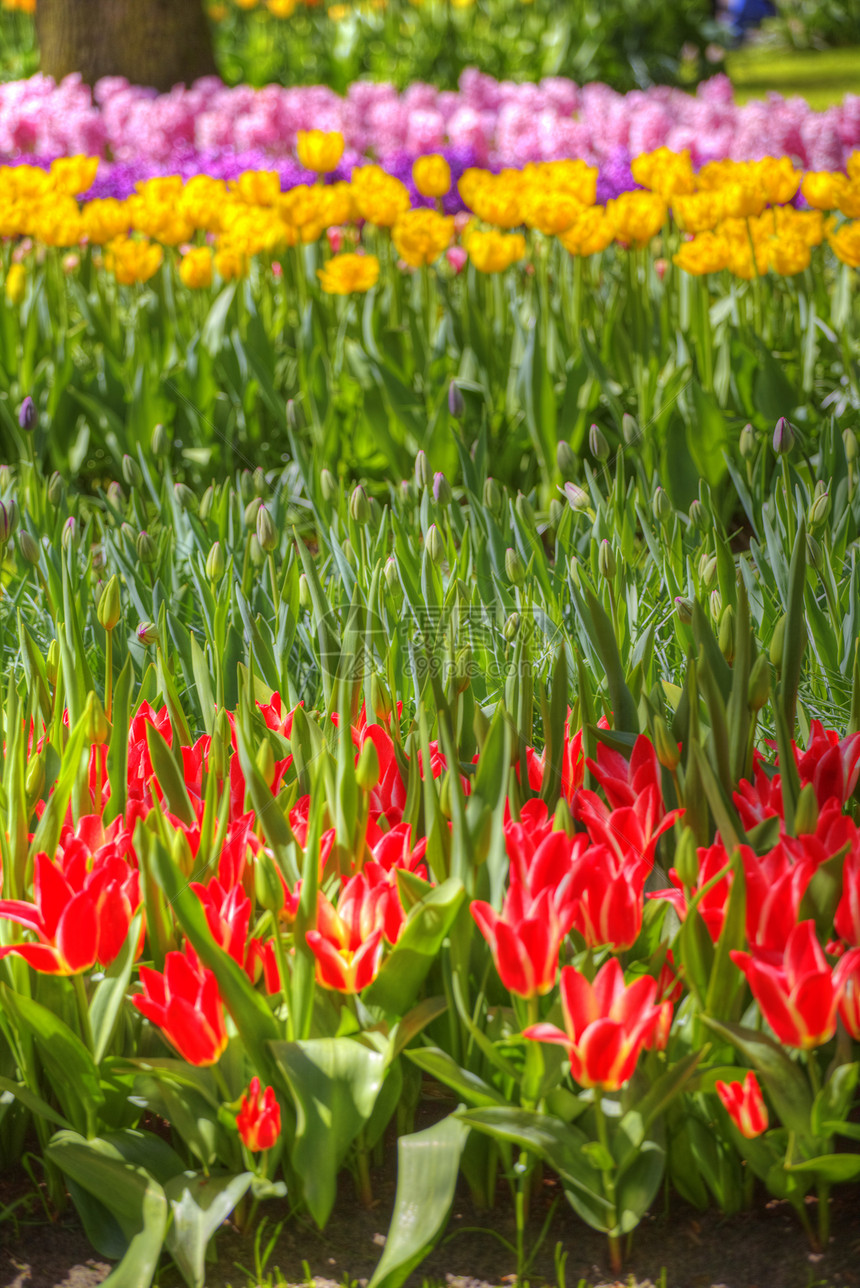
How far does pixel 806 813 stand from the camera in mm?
1351

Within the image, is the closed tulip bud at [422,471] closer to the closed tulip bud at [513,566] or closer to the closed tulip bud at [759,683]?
the closed tulip bud at [513,566]

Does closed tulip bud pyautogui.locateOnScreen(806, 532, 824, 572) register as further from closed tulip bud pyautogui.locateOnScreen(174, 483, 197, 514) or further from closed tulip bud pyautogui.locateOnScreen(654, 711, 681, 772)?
closed tulip bud pyautogui.locateOnScreen(174, 483, 197, 514)

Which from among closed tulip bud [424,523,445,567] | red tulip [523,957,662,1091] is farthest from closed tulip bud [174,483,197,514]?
red tulip [523,957,662,1091]

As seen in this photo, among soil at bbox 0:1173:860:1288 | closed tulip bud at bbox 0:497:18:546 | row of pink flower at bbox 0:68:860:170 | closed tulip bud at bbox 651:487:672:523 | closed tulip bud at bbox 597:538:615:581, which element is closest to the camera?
soil at bbox 0:1173:860:1288

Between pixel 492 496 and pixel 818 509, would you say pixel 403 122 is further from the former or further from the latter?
pixel 818 509

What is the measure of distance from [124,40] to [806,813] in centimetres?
786

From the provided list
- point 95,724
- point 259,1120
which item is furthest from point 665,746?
point 95,724

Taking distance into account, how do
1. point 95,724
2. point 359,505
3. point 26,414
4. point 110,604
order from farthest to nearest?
point 26,414 → point 359,505 → point 110,604 → point 95,724

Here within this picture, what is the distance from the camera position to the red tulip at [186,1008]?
3.99ft

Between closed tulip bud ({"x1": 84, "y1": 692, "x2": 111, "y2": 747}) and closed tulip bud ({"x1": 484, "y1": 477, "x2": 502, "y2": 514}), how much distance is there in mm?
925

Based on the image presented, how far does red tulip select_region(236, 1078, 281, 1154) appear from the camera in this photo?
1216 mm

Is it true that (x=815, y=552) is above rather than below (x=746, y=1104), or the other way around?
above

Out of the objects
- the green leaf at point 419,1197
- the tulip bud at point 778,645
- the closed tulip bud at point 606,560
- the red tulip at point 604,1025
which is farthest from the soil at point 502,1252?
the closed tulip bud at point 606,560

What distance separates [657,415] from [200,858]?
6.32 ft
